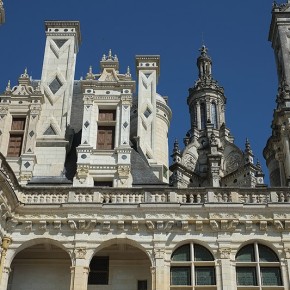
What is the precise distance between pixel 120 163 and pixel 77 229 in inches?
155

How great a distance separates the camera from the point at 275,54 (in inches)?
1141

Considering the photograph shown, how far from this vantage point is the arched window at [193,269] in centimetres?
1752

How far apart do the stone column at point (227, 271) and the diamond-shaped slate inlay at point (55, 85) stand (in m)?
10.5

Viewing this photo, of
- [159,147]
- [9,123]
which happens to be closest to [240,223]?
[159,147]

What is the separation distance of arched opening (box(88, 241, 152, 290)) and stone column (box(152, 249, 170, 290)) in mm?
1234

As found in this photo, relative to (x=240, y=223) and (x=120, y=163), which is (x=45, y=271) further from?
(x=240, y=223)

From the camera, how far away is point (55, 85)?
78.2 ft

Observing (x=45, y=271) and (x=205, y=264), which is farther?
(x=45, y=271)

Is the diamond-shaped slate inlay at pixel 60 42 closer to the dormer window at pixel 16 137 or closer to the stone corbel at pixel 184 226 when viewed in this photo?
the dormer window at pixel 16 137

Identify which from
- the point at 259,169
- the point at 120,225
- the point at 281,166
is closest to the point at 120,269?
the point at 120,225

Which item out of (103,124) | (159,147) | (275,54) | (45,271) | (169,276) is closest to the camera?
(169,276)

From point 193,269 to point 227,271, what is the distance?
110cm

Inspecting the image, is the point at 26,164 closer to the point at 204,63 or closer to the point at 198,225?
the point at 198,225

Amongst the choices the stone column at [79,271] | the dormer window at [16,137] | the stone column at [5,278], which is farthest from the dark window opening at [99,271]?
the dormer window at [16,137]
